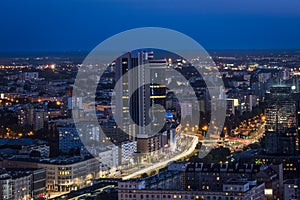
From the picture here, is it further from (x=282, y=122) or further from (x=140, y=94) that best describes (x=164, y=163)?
(x=140, y=94)

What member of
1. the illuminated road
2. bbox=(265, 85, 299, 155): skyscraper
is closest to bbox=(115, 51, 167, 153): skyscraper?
the illuminated road

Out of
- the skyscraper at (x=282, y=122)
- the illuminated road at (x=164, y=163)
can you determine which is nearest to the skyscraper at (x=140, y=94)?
the illuminated road at (x=164, y=163)

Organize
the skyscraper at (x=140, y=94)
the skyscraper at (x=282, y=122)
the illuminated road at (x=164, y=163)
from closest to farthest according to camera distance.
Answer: the illuminated road at (x=164, y=163)
the skyscraper at (x=282, y=122)
the skyscraper at (x=140, y=94)

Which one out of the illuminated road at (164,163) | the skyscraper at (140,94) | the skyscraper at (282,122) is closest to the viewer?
the illuminated road at (164,163)

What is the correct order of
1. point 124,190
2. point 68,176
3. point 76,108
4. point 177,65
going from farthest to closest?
point 177,65
point 76,108
point 68,176
point 124,190

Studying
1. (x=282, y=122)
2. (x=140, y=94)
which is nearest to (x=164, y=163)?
(x=282, y=122)

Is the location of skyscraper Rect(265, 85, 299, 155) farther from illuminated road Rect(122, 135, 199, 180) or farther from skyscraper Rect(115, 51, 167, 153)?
skyscraper Rect(115, 51, 167, 153)

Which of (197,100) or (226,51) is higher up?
(226,51)

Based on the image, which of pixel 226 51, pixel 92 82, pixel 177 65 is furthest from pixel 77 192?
pixel 226 51

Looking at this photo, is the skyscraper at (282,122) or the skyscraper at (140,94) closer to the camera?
the skyscraper at (282,122)

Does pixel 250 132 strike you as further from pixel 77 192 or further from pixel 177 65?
pixel 177 65

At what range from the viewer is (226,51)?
43.7m

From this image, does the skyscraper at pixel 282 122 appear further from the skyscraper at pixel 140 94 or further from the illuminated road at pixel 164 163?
the skyscraper at pixel 140 94

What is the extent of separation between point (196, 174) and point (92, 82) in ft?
47.2
